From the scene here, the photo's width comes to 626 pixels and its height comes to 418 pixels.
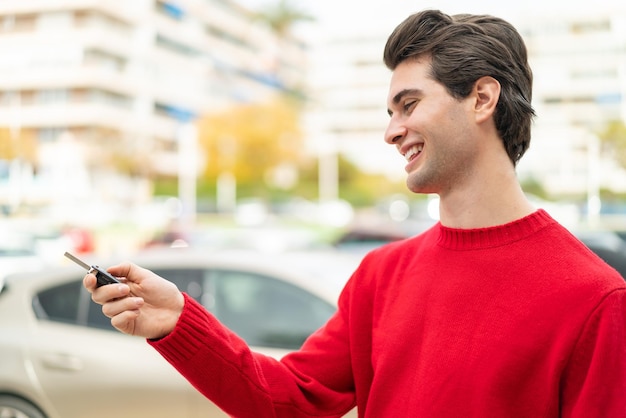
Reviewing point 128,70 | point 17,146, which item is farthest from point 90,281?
point 128,70

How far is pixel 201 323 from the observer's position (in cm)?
164

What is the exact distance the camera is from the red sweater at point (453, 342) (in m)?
1.38

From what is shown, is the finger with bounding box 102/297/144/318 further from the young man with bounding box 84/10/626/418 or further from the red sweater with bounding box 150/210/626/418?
the red sweater with bounding box 150/210/626/418

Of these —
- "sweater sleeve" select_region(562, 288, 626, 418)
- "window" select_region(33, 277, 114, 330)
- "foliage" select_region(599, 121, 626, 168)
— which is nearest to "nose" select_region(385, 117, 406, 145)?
"sweater sleeve" select_region(562, 288, 626, 418)

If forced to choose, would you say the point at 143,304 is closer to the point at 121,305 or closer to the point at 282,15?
the point at 121,305

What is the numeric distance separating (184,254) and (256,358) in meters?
Answer: 2.47

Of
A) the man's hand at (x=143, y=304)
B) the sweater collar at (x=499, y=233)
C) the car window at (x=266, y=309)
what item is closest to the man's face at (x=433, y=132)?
the sweater collar at (x=499, y=233)

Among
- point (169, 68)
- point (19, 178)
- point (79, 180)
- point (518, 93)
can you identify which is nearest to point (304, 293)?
point (518, 93)

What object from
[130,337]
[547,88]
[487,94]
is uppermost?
[547,88]

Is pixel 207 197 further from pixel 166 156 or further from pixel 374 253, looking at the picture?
pixel 374 253

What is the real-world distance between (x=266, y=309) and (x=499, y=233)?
2.40 meters

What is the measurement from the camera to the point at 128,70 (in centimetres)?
5075

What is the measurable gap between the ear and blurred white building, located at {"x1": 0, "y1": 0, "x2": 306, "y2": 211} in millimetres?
22493

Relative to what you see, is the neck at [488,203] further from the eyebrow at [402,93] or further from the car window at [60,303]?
the car window at [60,303]
